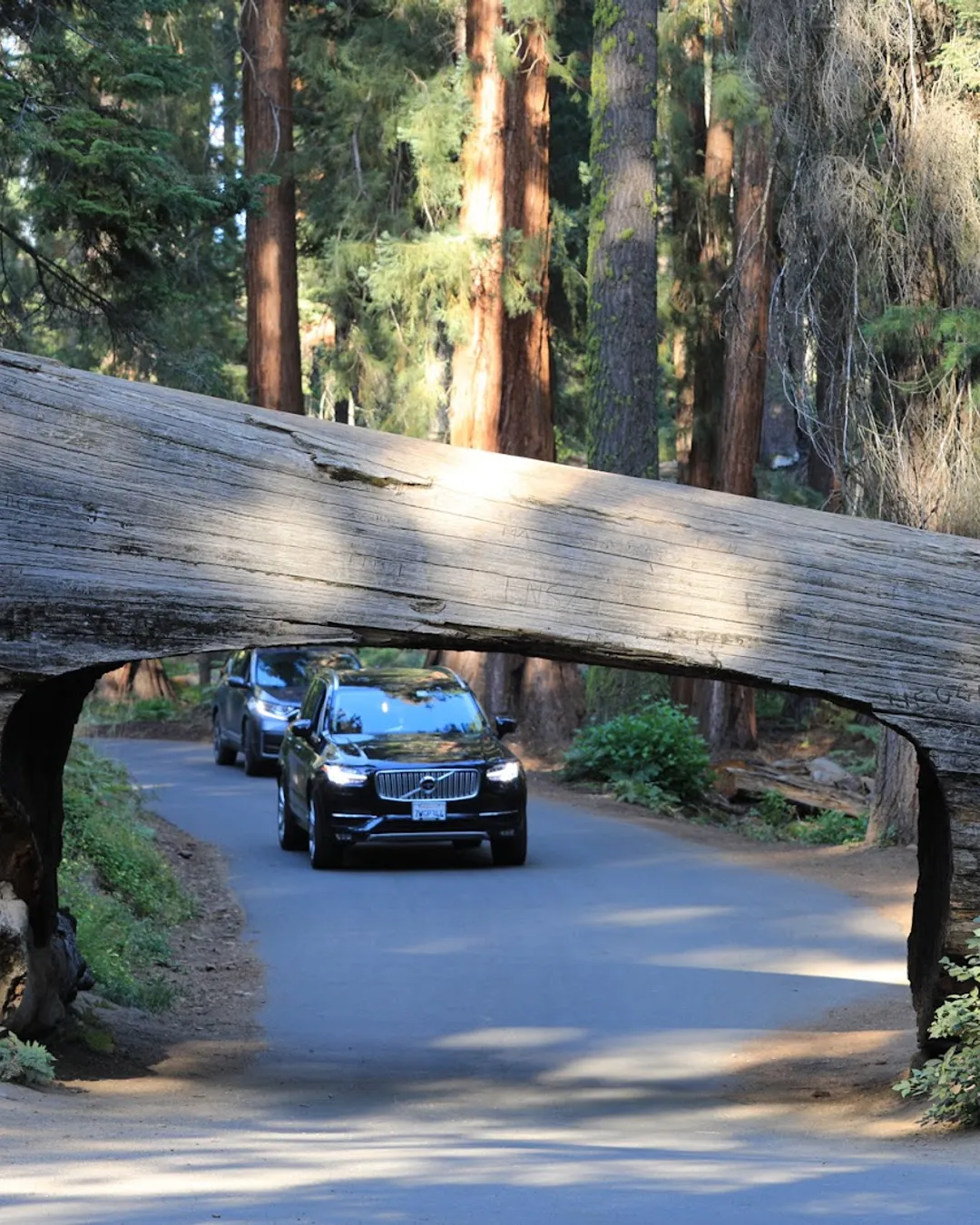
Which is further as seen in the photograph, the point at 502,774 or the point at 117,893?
the point at 502,774

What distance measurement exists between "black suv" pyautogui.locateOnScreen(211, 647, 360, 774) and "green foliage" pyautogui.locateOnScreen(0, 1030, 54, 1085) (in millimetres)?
17580

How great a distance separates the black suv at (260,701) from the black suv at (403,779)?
7.72 m

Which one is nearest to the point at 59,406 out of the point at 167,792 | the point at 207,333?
the point at 167,792

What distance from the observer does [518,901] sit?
1517 centimetres

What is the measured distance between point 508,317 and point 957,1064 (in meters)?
22.5

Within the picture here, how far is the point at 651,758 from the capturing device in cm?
2369

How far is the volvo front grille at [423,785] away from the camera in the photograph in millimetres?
16719

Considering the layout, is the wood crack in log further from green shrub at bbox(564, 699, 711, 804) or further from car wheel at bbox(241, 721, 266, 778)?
car wheel at bbox(241, 721, 266, 778)

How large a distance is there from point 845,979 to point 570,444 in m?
30.9

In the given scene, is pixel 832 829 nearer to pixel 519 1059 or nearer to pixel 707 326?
pixel 519 1059

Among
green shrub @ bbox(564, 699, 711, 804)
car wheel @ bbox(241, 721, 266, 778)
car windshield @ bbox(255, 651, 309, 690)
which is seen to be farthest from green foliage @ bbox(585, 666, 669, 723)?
car wheel @ bbox(241, 721, 266, 778)

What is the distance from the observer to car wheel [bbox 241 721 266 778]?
2661 centimetres

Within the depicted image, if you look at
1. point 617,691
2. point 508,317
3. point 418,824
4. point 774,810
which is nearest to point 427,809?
point 418,824

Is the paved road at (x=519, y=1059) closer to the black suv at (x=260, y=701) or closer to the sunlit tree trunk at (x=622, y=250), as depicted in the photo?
the black suv at (x=260, y=701)
